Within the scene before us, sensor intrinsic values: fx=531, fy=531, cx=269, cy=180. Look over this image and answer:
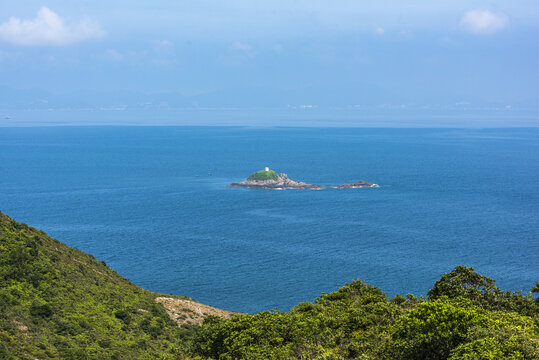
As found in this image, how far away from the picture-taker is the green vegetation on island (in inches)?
1119

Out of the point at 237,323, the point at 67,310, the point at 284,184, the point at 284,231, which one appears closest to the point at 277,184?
the point at 284,184

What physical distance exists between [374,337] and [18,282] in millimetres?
30118

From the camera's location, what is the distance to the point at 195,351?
118ft

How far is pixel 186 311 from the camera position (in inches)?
2076

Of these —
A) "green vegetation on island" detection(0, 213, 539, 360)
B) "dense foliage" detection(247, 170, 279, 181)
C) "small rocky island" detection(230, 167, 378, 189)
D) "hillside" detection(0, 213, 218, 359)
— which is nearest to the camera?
"green vegetation on island" detection(0, 213, 539, 360)

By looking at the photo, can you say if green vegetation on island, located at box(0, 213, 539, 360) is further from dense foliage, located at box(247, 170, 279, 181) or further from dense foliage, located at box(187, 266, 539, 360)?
dense foliage, located at box(247, 170, 279, 181)

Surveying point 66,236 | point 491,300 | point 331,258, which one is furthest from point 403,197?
point 491,300

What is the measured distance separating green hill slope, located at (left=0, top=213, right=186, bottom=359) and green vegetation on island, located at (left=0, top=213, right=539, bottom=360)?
0.09m

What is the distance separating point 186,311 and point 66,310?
41.3 ft

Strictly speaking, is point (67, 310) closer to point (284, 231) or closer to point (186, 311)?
point (186, 311)

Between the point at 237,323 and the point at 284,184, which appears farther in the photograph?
the point at 284,184

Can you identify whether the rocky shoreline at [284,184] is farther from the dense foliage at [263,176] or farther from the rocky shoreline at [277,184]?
the dense foliage at [263,176]

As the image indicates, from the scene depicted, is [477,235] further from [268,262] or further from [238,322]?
[238,322]

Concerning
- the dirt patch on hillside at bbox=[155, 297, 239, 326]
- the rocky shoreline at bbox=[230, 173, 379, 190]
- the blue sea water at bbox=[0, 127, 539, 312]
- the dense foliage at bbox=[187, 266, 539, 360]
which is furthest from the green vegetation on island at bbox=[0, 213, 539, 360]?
the rocky shoreline at bbox=[230, 173, 379, 190]
